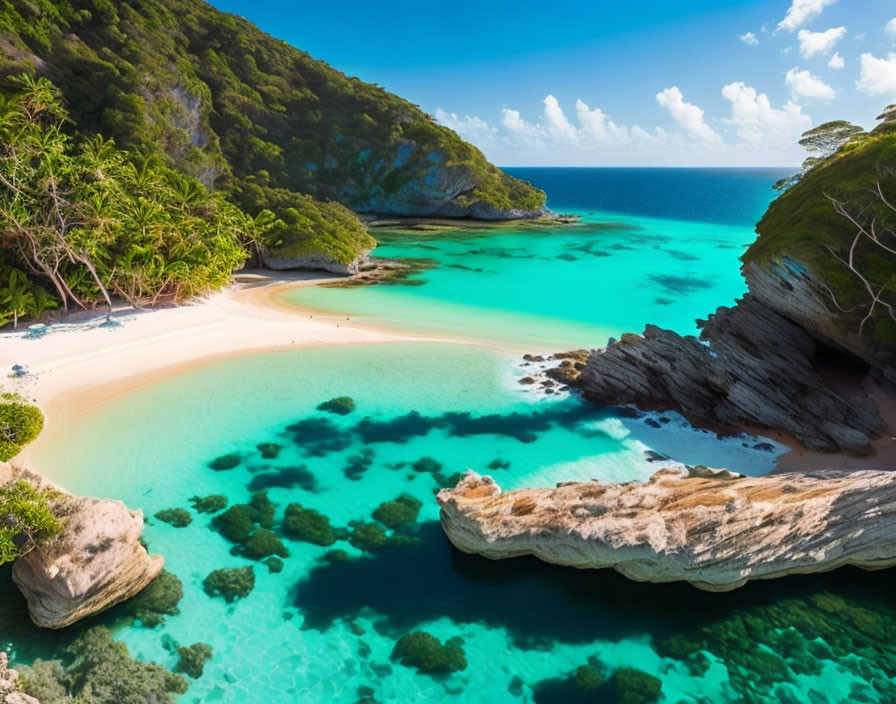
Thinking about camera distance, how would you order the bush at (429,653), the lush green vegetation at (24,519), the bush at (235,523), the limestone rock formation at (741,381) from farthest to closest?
the limestone rock formation at (741,381), the bush at (235,523), the lush green vegetation at (24,519), the bush at (429,653)

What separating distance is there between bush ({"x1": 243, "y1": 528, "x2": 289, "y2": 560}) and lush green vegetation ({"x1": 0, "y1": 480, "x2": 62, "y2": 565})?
4.76 metres

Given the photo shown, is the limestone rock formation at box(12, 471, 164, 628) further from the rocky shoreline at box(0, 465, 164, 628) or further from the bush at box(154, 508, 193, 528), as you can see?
the bush at box(154, 508, 193, 528)

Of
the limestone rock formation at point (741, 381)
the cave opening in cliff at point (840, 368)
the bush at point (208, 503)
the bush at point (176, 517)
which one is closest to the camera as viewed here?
the bush at point (176, 517)

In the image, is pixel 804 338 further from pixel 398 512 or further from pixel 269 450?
pixel 269 450

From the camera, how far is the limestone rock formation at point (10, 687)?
9156 millimetres

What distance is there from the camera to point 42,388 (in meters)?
23.5

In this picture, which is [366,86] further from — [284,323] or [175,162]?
[284,323]

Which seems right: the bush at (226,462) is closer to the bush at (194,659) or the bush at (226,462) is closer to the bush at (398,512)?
the bush at (398,512)

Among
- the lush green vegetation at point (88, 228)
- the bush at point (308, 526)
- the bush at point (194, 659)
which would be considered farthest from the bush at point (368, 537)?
the lush green vegetation at point (88, 228)

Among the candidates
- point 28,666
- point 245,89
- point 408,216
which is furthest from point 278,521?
point 245,89

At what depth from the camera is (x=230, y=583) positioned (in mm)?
14016

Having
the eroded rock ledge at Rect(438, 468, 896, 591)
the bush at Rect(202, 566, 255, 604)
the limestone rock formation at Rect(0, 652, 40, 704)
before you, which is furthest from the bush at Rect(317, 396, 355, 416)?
the limestone rock formation at Rect(0, 652, 40, 704)

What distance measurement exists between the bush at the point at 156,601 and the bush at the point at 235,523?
86.6 inches

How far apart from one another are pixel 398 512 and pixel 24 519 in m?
9.79
